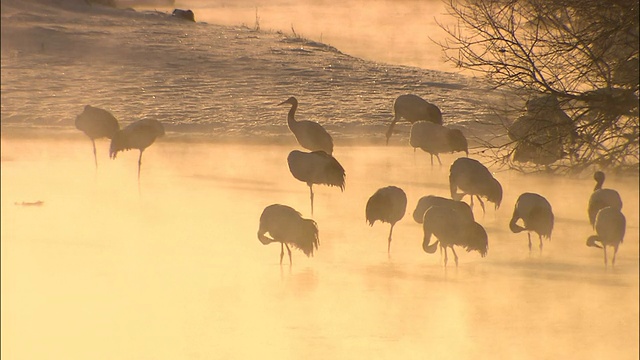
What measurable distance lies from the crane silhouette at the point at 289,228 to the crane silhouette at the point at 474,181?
218 centimetres

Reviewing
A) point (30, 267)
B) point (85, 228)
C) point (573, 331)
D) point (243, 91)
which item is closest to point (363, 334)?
point (573, 331)

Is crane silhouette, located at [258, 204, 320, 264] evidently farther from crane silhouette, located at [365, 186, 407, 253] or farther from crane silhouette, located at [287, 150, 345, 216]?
crane silhouette, located at [287, 150, 345, 216]

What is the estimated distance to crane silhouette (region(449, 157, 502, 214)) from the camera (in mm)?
11945

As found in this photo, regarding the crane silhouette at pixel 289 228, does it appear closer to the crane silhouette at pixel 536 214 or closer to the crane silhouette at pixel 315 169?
the crane silhouette at pixel 536 214

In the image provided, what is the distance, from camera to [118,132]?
14.9 m

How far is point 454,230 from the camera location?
10180 mm

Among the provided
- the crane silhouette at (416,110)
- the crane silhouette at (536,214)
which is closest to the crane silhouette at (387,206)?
the crane silhouette at (536,214)

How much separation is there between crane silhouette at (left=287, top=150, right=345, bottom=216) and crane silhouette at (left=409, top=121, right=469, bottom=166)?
2225 mm

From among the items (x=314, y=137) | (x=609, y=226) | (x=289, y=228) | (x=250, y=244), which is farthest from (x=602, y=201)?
(x=314, y=137)

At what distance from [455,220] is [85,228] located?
10.9ft

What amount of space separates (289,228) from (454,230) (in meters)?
1.33

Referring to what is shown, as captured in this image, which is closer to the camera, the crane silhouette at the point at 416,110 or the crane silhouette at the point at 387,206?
the crane silhouette at the point at 387,206

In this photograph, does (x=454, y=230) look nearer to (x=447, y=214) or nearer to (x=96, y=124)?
(x=447, y=214)

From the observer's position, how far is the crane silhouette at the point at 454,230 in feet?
33.3
